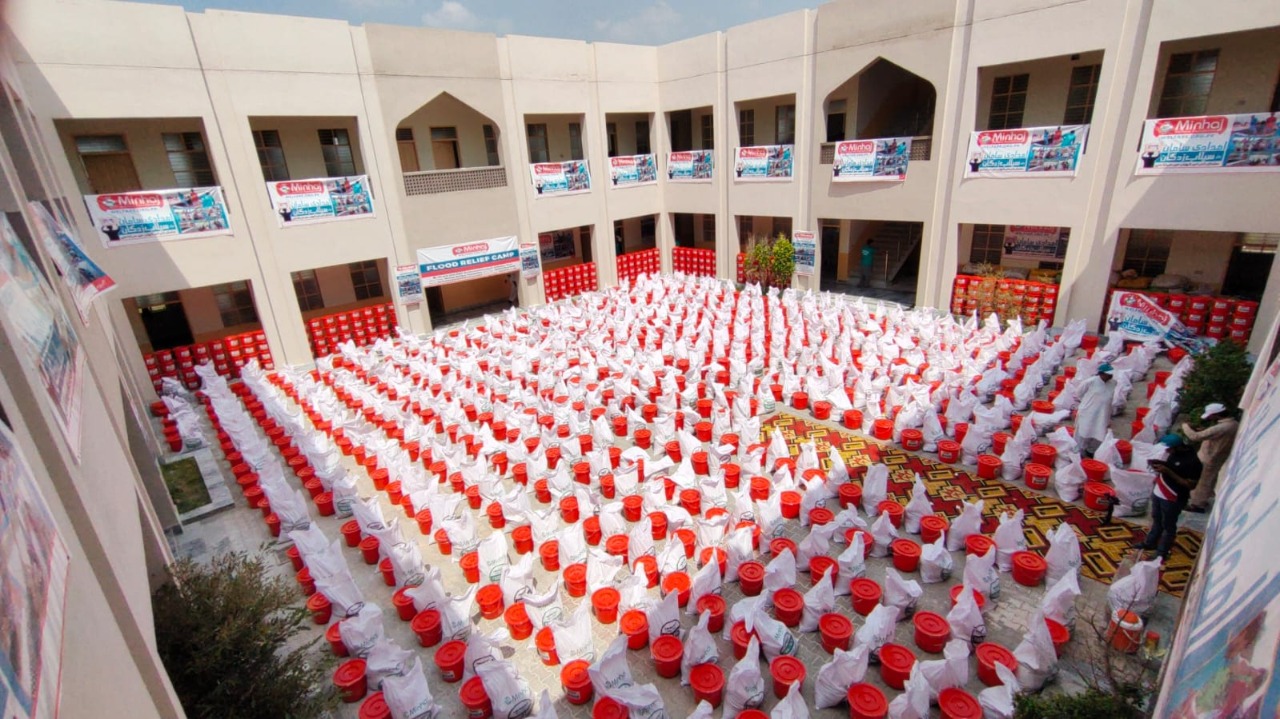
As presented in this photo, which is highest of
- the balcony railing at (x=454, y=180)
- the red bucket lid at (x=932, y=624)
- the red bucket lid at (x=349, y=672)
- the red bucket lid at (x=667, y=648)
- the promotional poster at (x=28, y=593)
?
the balcony railing at (x=454, y=180)

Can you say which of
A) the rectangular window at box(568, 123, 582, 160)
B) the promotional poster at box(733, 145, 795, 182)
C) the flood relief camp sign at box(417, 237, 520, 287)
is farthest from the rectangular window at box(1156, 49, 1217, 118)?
the flood relief camp sign at box(417, 237, 520, 287)

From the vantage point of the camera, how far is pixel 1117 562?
26.2 ft

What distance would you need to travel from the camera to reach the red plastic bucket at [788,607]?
720cm

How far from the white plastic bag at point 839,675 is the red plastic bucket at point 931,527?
9.22 feet

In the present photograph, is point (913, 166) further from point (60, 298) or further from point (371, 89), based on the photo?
point (60, 298)

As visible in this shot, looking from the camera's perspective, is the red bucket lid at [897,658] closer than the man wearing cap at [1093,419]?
Yes

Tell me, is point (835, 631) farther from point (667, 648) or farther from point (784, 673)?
point (667, 648)

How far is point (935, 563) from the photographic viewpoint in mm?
7680

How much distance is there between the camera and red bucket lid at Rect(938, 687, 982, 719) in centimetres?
575

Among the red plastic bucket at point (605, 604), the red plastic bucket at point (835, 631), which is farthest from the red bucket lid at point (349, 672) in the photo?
the red plastic bucket at point (835, 631)

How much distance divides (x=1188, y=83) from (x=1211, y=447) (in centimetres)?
1271

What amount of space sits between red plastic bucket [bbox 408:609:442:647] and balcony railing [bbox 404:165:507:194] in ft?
48.2

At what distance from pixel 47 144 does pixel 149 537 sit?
11.2 m

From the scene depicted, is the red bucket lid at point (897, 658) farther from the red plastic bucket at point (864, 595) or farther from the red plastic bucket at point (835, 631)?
the red plastic bucket at point (864, 595)
